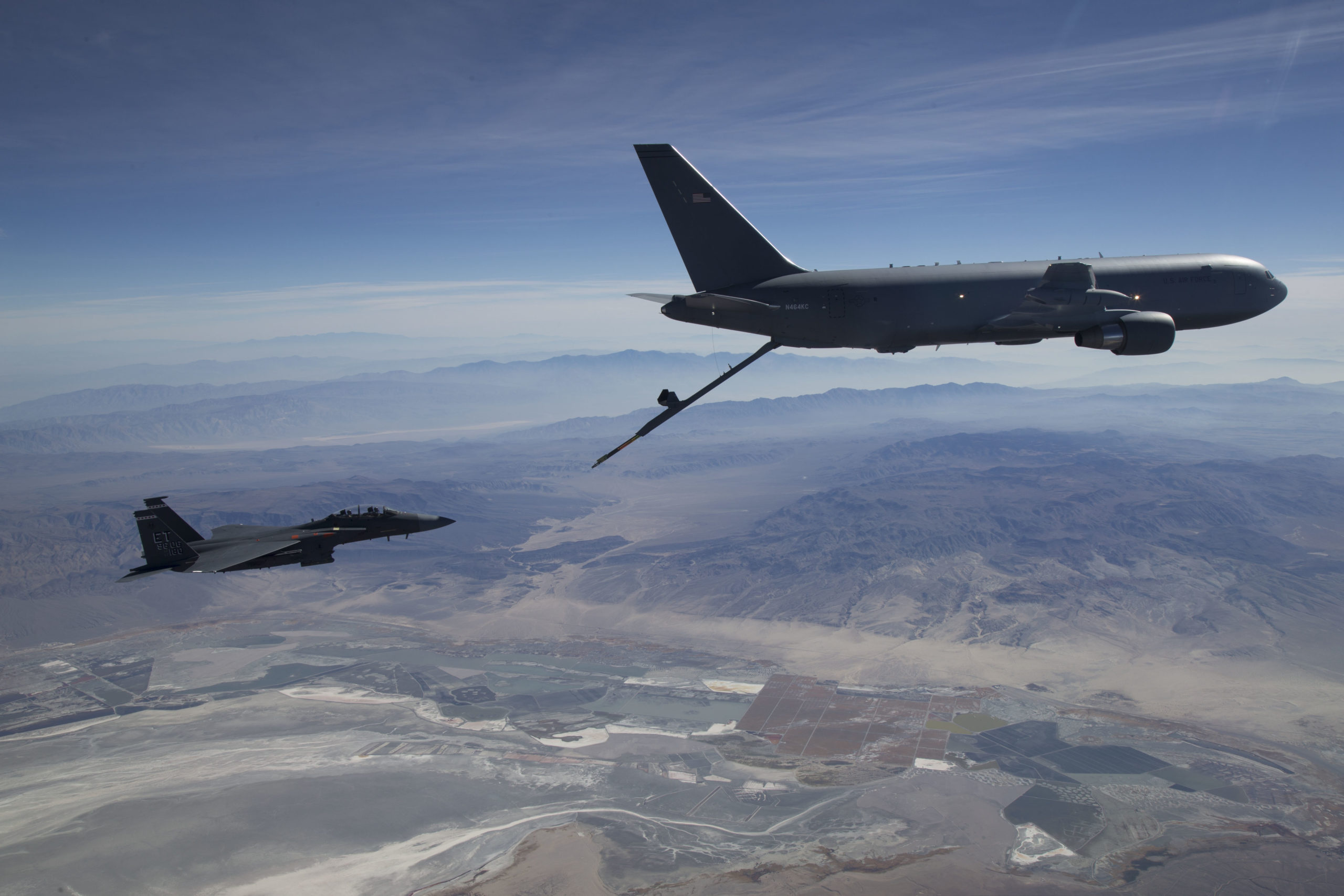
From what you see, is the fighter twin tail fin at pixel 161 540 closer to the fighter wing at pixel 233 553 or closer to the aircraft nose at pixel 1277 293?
the fighter wing at pixel 233 553

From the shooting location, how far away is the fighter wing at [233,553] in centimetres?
2680

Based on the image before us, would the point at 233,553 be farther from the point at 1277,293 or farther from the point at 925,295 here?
the point at 1277,293

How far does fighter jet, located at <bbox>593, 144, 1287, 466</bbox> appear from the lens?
2138 cm

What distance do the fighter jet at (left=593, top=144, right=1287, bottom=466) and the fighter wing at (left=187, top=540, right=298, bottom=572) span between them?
17496mm

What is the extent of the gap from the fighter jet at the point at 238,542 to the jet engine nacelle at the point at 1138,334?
2540 centimetres

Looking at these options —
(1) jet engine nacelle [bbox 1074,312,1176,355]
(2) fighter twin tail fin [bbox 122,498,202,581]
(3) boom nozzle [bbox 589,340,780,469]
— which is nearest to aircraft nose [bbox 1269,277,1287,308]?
(1) jet engine nacelle [bbox 1074,312,1176,355]

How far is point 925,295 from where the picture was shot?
21.5m

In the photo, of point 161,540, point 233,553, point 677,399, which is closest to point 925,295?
point 677,399

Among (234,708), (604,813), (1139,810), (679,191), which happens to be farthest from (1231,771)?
(234,708)

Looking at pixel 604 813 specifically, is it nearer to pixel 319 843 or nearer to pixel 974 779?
pixel 319 843

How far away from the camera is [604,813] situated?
147 m

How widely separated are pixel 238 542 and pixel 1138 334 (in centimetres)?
3555

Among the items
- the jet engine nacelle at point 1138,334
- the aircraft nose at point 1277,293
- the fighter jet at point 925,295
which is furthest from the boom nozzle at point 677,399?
the aircraft nose at point 1277,293

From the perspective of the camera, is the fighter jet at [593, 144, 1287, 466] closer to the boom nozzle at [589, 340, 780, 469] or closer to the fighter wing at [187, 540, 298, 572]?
the boom nozzle at [589, 340, 780, 469]
